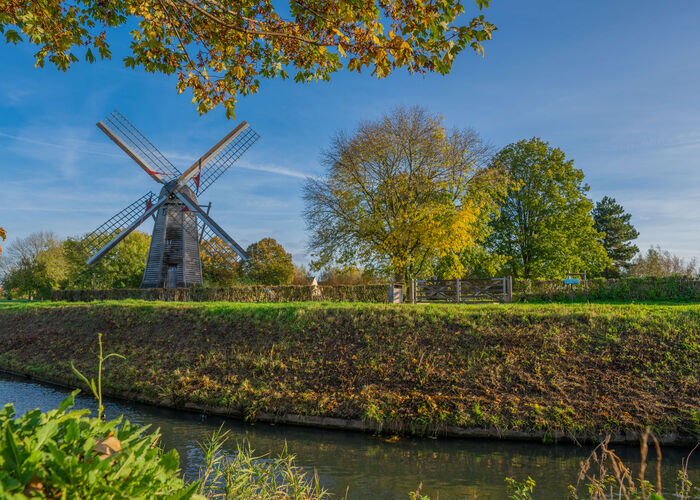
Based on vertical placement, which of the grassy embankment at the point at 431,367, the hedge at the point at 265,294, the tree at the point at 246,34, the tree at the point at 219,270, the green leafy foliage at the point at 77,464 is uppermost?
the tree at the point at 246,34

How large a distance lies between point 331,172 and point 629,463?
19999mm

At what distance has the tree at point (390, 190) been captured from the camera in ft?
75.5

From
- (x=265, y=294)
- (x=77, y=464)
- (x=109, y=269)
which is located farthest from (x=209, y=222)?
(x=77, y=464)

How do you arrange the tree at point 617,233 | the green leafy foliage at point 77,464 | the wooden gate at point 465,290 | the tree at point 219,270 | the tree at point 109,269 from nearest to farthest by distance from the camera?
the green leafy foliage at point 77,464 < the wooden gate at point 465,290 < the tree at point 219,270 < the tree at point 109,269 < the tree at point 617,233

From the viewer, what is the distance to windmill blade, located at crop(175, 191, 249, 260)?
26.5m

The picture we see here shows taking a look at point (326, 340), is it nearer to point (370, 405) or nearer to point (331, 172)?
point (370, 405)

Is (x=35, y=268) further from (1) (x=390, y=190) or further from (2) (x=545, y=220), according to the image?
(2) (x=545, y=220)

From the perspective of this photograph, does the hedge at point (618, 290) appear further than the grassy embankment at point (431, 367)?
Yes

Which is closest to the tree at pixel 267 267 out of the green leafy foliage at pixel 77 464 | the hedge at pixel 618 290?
the hedge at pixel 618 290

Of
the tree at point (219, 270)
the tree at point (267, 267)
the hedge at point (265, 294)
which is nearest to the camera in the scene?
the hedge at point (265, 294)

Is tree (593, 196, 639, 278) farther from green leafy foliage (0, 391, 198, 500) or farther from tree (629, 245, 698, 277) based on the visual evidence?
green leafy foliage (0, 391, 198, 500)

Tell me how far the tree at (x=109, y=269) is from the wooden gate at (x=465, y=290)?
31.5 meters

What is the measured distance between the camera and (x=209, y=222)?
2698cm

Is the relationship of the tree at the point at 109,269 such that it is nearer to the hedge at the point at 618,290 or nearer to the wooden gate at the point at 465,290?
the wooden gate at the point at 465,290
